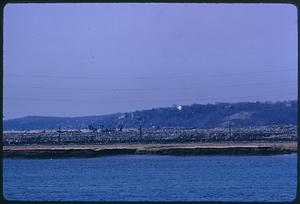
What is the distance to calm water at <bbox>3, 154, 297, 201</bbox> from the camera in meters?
20.0

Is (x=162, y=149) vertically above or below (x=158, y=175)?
above

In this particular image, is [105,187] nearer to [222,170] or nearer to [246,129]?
[222,170]

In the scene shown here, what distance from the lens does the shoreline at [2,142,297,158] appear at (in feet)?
111

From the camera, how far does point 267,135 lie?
120ft

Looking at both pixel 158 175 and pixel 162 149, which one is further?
pixel 162 149

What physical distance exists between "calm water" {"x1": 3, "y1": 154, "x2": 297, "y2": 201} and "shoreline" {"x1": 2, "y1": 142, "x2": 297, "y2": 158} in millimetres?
485

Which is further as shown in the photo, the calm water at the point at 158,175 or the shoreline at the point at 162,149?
the shoreline at the point at 162,149

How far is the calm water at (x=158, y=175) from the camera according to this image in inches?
787

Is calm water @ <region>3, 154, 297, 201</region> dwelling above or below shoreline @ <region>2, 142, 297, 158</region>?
below

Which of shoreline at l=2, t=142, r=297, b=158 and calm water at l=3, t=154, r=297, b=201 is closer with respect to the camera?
calm water at l=3, t=154, r=297, b=201

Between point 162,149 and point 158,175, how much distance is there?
7.24 meters

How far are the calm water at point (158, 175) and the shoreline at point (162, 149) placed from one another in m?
0.49

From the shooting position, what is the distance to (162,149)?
34.7 m

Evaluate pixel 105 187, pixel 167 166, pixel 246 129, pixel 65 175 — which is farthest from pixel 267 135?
pixel 105 187
